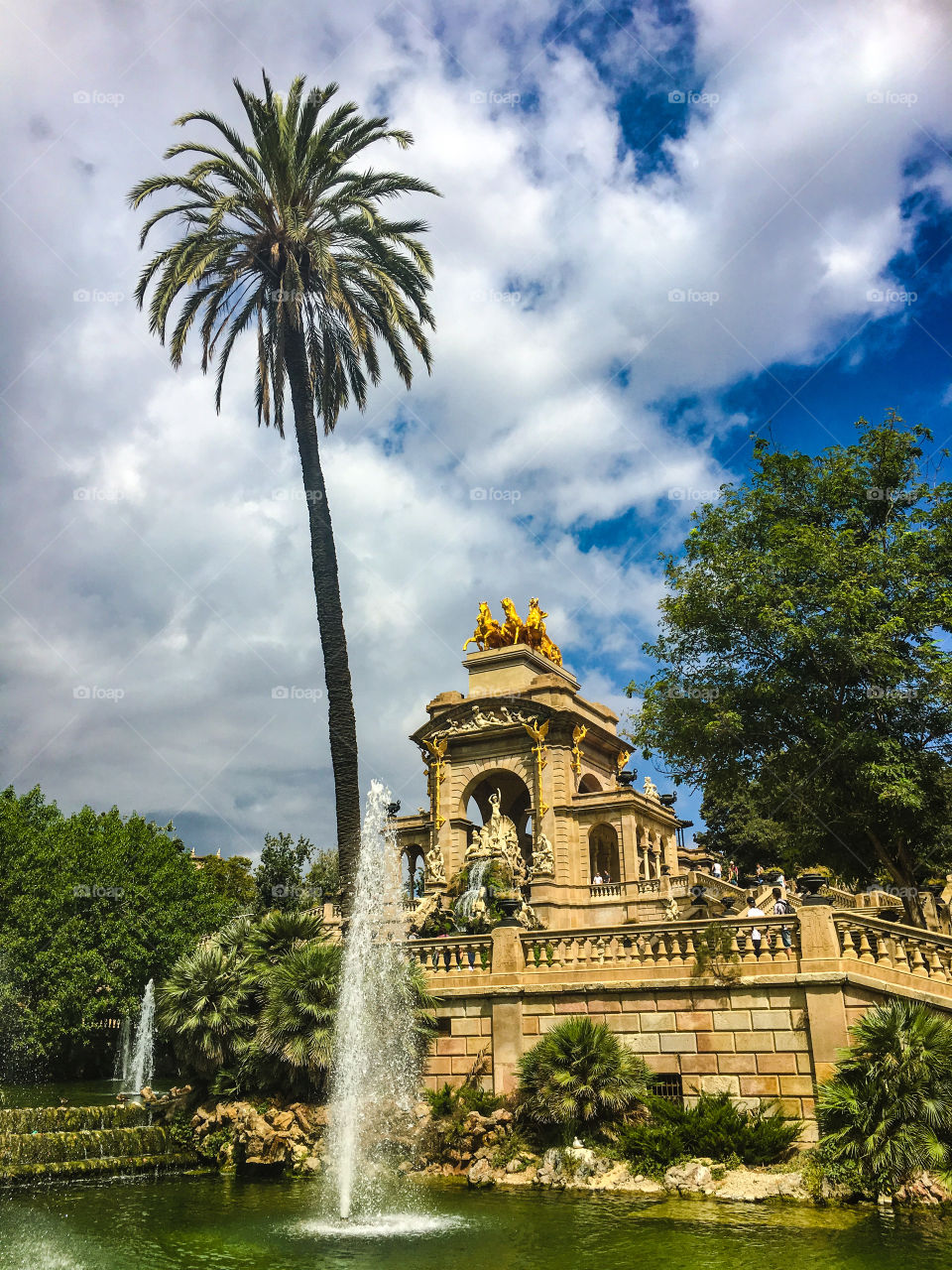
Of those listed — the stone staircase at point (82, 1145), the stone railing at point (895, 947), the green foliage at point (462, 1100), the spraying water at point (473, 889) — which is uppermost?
the spraying water at point (473, 889)

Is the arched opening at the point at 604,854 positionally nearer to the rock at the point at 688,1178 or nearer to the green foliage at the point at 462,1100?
the green foliage at the point at 462,1100

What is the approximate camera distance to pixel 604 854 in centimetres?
4678

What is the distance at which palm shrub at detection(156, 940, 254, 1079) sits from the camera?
65.1 feet

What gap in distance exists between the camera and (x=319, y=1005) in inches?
743

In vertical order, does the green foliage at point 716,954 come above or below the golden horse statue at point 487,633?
below

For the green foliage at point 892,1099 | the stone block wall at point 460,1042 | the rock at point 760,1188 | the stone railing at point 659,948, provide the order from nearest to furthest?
1. the green foliage at point 892,1099
2. the rock at point 760,1188
3. the stone railing at point 659,948
4. the stone block wall at point 460,1042

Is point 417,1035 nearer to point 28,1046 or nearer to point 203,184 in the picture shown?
point 28,1046

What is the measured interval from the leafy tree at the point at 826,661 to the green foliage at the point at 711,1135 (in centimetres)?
818

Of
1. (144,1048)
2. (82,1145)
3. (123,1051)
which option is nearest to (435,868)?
(144,1048)

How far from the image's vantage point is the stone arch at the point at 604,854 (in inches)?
1738

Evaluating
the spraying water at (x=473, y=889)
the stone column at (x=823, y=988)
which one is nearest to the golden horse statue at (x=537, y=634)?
the spraying water at (x=473, y=889)

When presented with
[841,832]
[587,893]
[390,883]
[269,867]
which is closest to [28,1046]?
[269,867]

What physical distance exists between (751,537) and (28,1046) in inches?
1031

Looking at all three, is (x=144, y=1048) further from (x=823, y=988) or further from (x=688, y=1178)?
(x=823, y=988)
